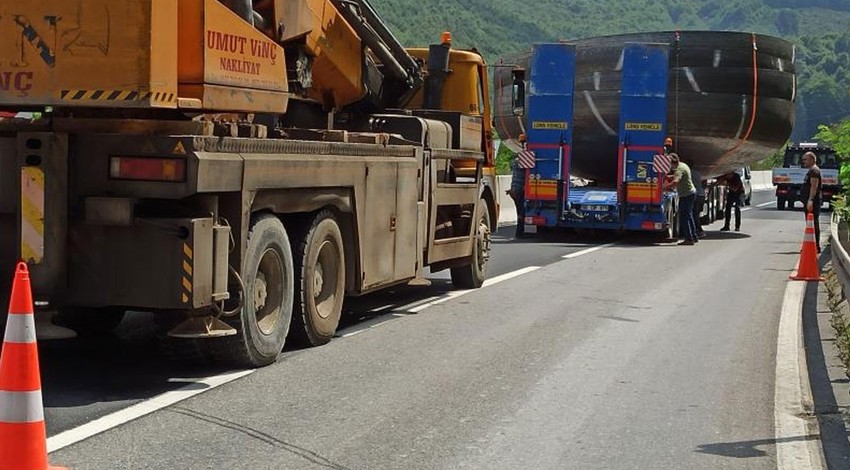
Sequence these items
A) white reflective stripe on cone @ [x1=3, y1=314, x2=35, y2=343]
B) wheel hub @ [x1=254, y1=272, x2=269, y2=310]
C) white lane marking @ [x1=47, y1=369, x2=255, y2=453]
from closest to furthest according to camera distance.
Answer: white reflective stripe on cone @ [x1=3, y1=314, x2=35, y2=343] < white lane marking @ [x1=47, y1=369, x2=255, y2=453] < wheel hub @ [x1=254, y1=272, x2=269, y2=310]

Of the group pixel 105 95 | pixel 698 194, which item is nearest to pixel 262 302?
pixel 105 95

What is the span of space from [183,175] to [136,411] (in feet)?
4.61

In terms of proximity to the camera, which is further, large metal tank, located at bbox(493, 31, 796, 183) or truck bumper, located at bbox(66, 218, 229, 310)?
large metal tank, located at bbox(493, 31, 796, 183)

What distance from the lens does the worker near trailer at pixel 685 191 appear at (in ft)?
78.4

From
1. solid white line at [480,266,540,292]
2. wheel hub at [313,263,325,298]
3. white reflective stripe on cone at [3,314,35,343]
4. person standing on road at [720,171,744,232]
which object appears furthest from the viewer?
person standing on road at [720,171,744,232]

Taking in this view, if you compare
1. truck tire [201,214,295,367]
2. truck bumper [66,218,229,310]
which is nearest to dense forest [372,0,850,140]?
truck tire [201,214,295,367]

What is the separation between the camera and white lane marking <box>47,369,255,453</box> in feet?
20.8

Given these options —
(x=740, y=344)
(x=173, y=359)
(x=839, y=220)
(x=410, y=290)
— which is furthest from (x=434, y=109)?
(x=839, y=220)

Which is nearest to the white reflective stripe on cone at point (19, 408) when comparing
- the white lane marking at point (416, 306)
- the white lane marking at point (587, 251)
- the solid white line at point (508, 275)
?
the white lane marking at point (416, 306)

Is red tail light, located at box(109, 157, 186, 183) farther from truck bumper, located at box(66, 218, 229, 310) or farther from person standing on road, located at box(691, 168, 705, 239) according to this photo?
person standing on road, located at box(691, 168, 705, 239)

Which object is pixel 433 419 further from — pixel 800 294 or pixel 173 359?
pixel 800 294

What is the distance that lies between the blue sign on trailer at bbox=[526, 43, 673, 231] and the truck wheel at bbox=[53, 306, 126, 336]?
15176mm

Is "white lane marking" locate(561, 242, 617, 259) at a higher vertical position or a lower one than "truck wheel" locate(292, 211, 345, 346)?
lower

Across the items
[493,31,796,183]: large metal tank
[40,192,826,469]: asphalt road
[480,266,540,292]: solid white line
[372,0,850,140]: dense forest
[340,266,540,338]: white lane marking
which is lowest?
[40,192,826,469]: asphalt road
